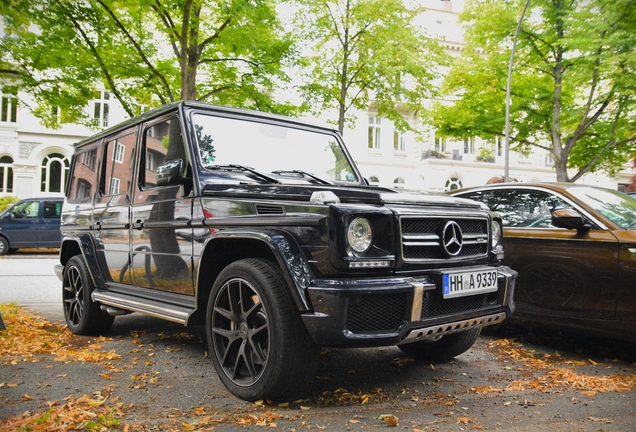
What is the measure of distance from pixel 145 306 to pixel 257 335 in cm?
136

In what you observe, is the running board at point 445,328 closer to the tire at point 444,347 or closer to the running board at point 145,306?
the tire at point 444,347

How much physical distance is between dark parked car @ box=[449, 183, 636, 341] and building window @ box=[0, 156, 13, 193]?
3025 cm

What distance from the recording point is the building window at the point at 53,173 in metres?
29.8

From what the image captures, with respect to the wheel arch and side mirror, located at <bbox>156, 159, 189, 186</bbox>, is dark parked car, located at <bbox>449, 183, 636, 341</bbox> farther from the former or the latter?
side mirror, located at <bbox>156, 159, 189, 186</bbox>

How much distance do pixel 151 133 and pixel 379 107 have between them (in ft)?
45.5

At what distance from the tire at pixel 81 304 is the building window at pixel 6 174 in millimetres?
27190

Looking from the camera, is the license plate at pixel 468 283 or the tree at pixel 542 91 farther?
the tree at pixel 542 91

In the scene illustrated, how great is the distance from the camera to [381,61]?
16359mm

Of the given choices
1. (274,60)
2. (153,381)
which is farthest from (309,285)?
(274,60)

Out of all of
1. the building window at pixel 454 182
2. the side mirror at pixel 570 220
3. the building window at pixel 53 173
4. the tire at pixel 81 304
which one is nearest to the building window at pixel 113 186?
the tire at pixel 81 304

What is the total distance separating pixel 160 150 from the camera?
4.53m

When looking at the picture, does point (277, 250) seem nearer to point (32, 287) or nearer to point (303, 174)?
point (303, 174)

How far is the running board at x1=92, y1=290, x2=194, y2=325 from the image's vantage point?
3.86 metres

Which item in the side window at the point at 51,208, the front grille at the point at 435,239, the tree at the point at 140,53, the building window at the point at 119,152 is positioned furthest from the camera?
the side window at the point at 51,208
